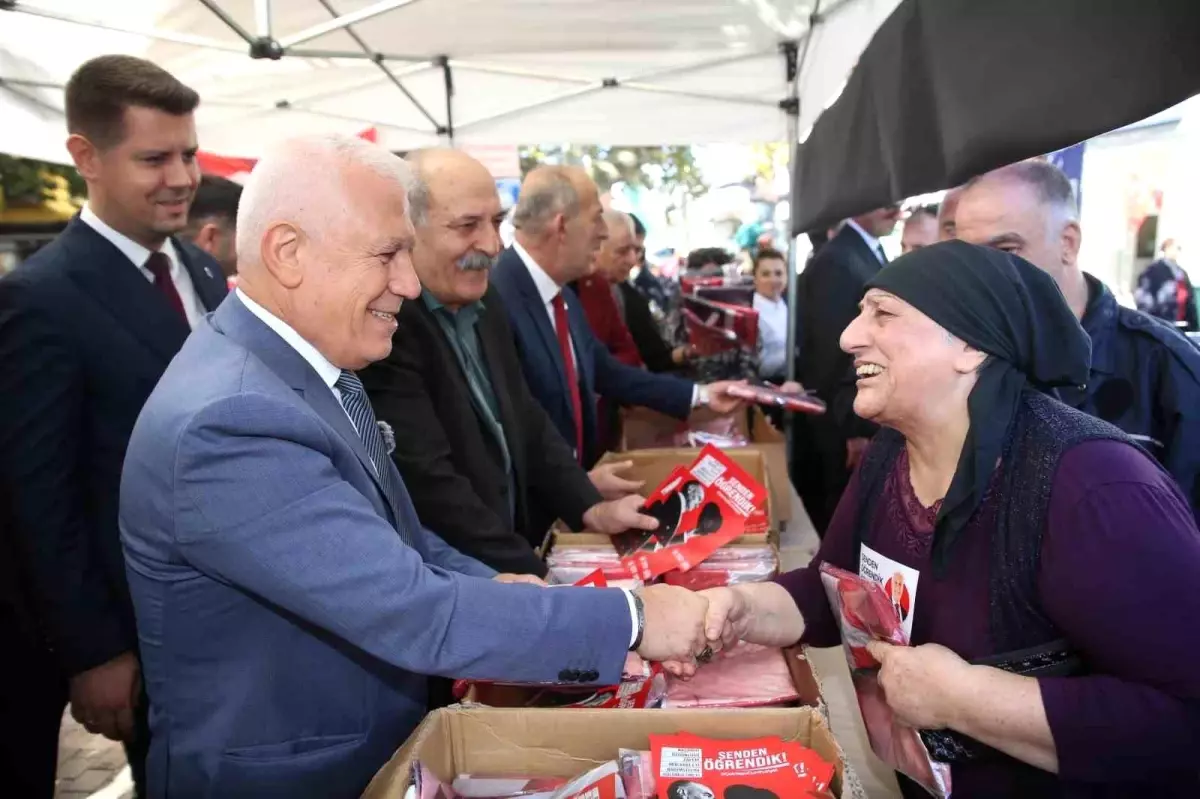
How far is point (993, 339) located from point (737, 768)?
0.87 metres

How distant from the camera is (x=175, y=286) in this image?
259cm

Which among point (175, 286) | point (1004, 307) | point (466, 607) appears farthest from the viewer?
point (175, 286)

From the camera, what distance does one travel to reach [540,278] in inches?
137

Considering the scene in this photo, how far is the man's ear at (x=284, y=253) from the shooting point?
4.64 feet

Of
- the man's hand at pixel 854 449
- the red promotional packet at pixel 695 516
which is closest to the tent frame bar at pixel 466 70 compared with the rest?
the man's hand at pixel 854 449

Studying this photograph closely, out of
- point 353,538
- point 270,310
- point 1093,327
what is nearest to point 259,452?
point 353,538

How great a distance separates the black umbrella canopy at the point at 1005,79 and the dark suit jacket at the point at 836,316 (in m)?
1.74

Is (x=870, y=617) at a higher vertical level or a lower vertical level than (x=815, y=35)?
lower

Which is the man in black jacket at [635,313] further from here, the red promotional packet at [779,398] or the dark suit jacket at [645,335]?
the red promotional packet at [779,398]

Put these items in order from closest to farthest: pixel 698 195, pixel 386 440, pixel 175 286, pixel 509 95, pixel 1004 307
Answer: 1. pixel 1004 307
2. pixel 386 440
3. pixel 175 286
4. pixel 509 95
5. pixel 698 195

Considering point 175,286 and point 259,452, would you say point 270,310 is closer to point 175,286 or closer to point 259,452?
point 259,452

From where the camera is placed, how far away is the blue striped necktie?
164 centimetres

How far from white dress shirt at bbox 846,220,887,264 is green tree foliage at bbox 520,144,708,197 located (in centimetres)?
1950

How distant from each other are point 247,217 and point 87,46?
12.2 feet
